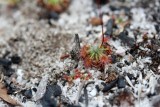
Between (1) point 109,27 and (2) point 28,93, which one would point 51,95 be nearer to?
(2) point 28,93

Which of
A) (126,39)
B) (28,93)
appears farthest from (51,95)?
(126,39)

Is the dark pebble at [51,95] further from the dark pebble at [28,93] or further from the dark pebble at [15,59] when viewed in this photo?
the dark pebble at [15,59]

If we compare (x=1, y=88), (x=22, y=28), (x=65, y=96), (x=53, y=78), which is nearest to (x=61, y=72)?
(x=53, y=78)

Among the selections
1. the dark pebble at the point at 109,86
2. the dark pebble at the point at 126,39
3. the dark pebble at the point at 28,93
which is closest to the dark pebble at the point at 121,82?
the dark pebble at the point at 109,86

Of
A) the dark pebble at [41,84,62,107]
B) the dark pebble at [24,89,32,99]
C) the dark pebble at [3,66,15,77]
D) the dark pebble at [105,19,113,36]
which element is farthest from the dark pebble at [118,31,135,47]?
the dark pebble at [3,66,15,77]

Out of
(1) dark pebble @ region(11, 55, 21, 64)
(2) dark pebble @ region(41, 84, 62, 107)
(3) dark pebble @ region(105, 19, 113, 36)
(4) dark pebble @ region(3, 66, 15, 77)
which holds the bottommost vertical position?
(2) dark pebble @ region(41, 84, 62, 107)

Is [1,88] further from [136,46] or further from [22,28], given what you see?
[136,46]

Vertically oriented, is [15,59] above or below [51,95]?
above

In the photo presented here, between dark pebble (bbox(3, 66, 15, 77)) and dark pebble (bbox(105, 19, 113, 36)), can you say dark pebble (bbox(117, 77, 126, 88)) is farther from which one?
dark pebble (bbox(3, 66, 15, 77))
